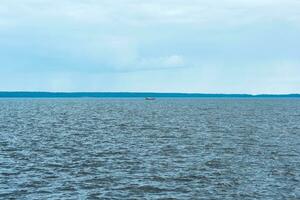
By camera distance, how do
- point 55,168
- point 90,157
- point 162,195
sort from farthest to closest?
1. point 90,157
2. point 55,168
3. point 162,195

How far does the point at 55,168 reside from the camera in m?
37.7

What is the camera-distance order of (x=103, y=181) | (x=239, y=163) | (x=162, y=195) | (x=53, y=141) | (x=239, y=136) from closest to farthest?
1. (x=162, y=195)
2. (x=103, y=181)
3. (x=239, y=163)
4. (x=53, y=141)
5. (x=239, y=136)

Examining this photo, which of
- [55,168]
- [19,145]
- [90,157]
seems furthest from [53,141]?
[55,168]

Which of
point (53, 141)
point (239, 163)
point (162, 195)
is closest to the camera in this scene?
point (162, 195)

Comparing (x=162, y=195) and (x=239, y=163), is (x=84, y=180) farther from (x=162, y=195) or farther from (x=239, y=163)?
(x=239, y=163)

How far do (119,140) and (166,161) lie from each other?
17.9 meters

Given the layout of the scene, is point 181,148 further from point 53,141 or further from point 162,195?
point 162,195

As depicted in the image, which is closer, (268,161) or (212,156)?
(268,161)

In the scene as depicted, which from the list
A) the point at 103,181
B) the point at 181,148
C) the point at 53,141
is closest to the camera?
the point at 103,181

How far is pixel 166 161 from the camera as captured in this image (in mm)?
41469

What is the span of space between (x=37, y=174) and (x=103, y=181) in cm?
529

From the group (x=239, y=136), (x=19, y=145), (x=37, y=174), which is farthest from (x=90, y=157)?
(x=239, y=136)

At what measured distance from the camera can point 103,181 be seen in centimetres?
3294

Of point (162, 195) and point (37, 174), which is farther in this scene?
point (37, 174)
